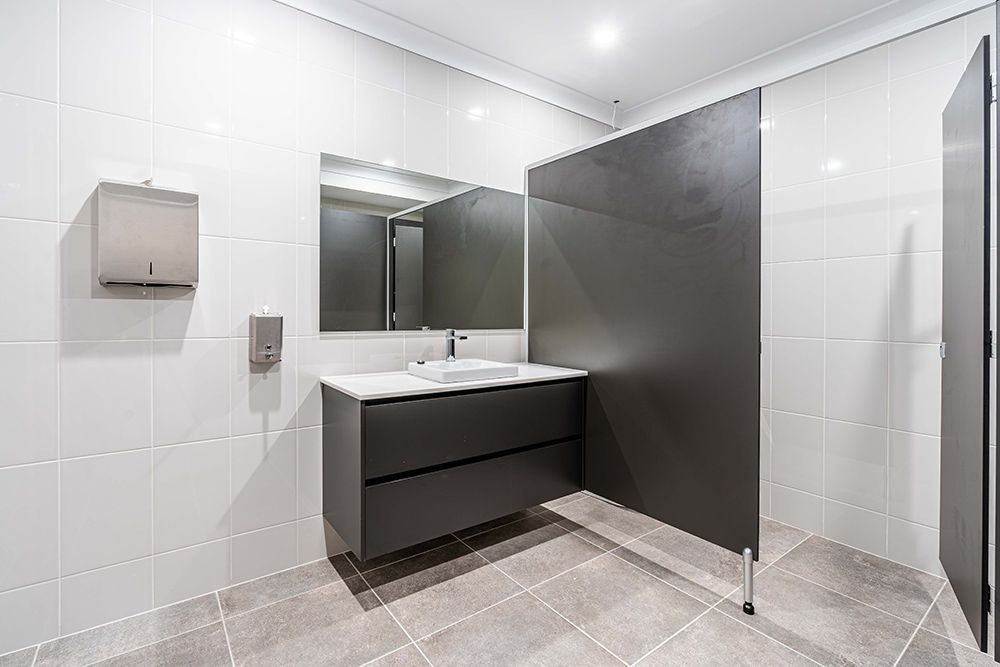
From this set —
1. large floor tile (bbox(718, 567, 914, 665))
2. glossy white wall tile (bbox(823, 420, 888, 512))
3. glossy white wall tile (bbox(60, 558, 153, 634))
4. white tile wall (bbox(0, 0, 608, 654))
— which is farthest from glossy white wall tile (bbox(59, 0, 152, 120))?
glossy white wall tile (bbox(823, 420, 888, 512))

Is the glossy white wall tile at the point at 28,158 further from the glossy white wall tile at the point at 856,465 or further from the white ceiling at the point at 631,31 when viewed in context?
the glossy white wall tile at the point at 856,465

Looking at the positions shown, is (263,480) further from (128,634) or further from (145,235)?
(145,235)

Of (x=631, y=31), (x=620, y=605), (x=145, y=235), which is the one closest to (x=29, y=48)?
(x=145, y=235)

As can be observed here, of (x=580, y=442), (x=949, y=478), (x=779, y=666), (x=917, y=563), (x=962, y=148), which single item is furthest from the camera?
(x=580, y=442)

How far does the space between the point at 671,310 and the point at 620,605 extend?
1.19 m

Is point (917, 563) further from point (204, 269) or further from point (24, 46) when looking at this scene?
point (24, 46)

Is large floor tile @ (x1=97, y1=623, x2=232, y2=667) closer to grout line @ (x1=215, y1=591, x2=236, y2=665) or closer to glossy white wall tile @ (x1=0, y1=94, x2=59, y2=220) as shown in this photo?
grout line @ (x1=215, y1=591, x2=236, y2=665)

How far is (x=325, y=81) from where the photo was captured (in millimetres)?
2119

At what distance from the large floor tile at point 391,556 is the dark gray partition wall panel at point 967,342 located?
1.95m

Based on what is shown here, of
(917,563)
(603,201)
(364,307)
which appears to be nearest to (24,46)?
(364,307)

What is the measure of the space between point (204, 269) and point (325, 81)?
998mm

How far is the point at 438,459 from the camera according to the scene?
1.92 m

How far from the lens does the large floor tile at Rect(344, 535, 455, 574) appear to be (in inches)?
82.8

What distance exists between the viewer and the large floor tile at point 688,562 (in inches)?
76.5
